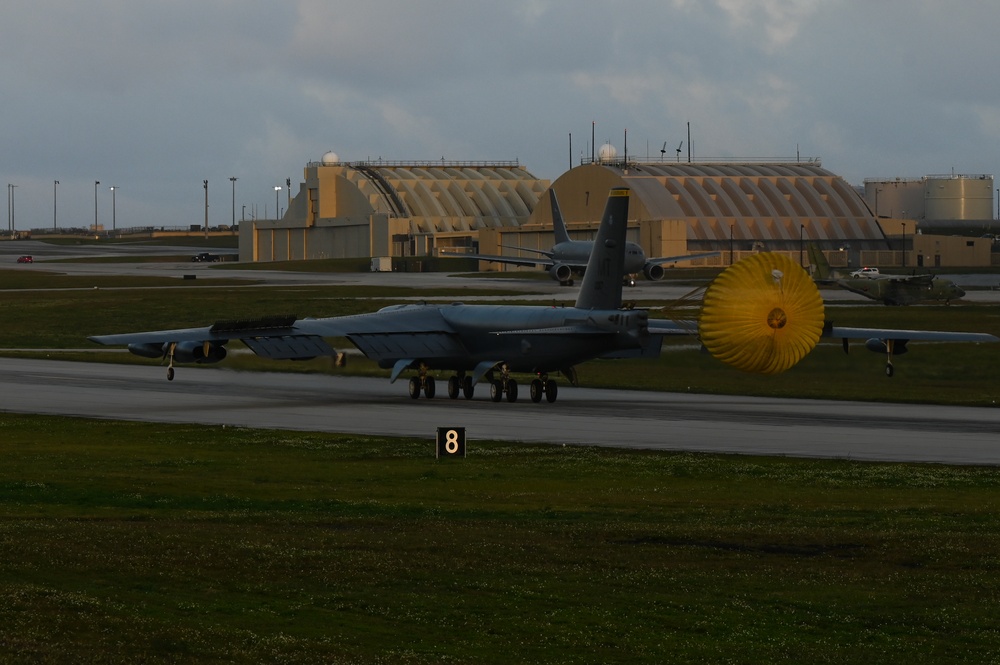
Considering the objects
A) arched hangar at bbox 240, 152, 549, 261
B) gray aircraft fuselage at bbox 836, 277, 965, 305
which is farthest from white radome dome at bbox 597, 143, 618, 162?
gray aircraft fuselage at bbox 836, 277, 965, 305

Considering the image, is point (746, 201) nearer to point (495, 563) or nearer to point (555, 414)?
point (555, 414)

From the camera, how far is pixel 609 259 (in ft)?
159

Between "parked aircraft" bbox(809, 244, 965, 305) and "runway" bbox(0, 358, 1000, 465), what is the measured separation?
38.2m

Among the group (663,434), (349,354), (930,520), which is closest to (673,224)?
(349,354)

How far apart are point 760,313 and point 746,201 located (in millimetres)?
125103

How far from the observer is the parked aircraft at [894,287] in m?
91.4

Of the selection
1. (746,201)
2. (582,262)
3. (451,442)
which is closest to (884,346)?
(451,442)

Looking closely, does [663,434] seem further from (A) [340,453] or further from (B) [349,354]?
(B) [349,354]

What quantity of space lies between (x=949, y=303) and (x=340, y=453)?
64.3 metres

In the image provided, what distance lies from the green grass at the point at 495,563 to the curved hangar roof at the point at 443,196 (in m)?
147

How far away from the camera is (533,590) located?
62.3 ft

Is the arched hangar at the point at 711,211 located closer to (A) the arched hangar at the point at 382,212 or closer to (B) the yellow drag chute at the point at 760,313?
(A) the arched hangar at the point at 382,212

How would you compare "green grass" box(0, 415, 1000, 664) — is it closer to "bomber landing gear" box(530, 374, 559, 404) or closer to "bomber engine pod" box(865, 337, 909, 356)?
"bomber engine pod" box(865, 337, 909, 356)

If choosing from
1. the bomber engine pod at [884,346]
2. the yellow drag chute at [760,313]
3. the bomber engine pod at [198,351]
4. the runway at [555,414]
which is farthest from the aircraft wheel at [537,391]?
the yellow drag chute at [760,313]
